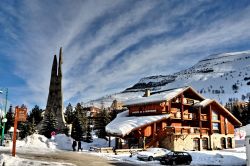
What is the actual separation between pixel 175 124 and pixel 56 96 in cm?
2978

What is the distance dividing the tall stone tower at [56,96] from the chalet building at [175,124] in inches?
670

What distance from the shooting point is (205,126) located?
59.6 m

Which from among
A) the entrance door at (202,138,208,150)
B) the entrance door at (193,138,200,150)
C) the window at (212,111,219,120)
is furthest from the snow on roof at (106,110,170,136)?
the window at (212,111,219,120)

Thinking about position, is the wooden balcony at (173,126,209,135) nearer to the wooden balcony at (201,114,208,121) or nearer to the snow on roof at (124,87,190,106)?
the wooden balcony at (201,114,208,121)

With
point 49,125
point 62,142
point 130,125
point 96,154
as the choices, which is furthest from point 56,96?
point 96,154

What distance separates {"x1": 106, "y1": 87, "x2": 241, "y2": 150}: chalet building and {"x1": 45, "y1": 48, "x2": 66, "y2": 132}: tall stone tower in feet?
55.8

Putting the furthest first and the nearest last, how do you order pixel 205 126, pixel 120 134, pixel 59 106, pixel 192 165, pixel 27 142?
pixel 59 106 → pixel 205 126 → pixel 27 142 → pixel 120 134 → pixel 192 165

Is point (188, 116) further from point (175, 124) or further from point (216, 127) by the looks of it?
point (216, 127)

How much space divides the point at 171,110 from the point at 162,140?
232 inches

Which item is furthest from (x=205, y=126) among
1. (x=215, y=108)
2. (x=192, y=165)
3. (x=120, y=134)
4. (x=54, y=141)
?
(x=54, y=141)

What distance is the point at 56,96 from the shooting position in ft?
241

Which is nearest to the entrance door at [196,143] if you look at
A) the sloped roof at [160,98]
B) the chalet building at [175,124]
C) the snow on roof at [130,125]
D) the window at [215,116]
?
the chalet building at [175,124]

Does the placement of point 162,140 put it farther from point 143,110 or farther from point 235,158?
point 235,158

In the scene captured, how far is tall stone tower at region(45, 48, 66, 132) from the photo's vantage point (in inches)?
2811
